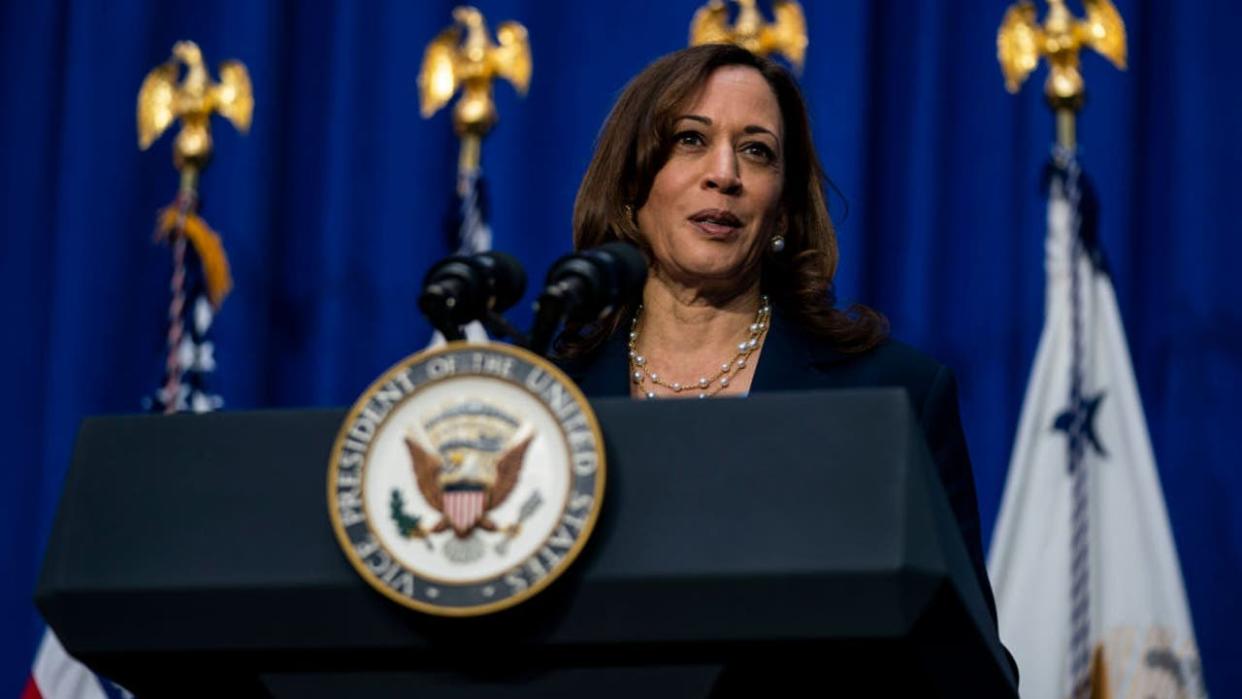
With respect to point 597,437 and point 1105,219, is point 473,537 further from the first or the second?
point 1105,219

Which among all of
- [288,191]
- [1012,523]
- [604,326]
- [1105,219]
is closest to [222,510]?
[604,326]

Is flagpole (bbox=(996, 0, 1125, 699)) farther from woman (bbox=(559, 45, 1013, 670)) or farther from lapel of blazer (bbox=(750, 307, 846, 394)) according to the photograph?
lapel of blazer (bbox=(750, 307, 846, 394))

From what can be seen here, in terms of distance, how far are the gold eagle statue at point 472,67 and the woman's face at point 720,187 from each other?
151 centimetres

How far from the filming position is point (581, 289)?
124 centimetres

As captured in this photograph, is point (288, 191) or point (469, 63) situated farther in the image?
point (288, 191)

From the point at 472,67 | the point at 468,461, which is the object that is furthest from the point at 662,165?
the point at 472,67

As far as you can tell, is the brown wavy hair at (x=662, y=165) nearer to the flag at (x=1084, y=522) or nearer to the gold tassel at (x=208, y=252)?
the flag at (x=1084, y=522)

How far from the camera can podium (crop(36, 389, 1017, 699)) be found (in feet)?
3.66

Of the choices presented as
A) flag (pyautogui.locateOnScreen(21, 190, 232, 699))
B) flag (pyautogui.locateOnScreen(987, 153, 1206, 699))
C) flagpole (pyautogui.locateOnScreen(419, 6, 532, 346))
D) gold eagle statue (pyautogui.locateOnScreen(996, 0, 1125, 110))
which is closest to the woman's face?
flag (pyautogui.locateOnScreen(987, 153, 1206, 699))

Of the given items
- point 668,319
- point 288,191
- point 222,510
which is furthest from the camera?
point 288,191

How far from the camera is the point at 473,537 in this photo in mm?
1133

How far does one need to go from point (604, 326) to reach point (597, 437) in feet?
3.25

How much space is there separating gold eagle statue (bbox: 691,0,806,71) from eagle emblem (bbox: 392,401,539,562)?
237 cm

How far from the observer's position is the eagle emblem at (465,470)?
1.13 m
